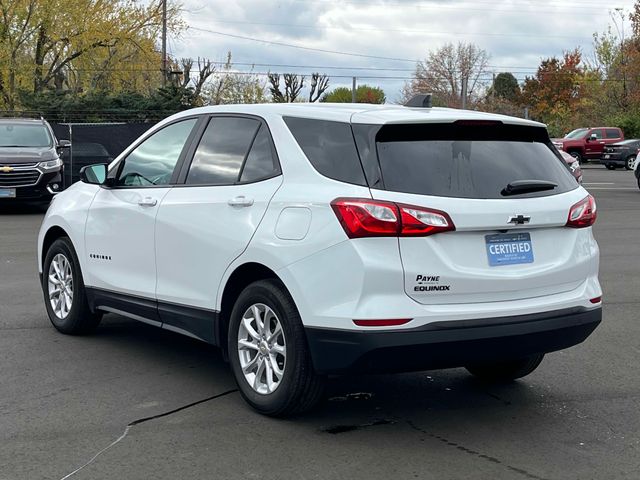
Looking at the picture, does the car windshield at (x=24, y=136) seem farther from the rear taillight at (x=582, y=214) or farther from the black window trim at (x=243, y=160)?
the rear taillight at (x=582, y=214)

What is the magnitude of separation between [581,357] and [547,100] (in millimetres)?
69281

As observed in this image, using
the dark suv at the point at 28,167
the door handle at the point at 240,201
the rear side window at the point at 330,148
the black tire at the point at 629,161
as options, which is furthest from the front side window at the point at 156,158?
the black tire at the point at 629,161

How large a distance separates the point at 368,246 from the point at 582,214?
1410 millimetres

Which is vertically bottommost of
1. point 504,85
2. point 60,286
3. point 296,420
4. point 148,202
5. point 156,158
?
point 296,420

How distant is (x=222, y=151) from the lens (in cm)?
573

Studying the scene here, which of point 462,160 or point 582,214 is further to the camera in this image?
point 582,214

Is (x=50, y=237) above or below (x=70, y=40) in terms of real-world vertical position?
below

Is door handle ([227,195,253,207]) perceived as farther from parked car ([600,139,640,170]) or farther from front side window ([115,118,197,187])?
parked car ([600,139,640,170])

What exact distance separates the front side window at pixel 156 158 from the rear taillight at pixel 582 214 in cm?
248

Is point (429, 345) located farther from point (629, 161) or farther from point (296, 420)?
point (629, 161)

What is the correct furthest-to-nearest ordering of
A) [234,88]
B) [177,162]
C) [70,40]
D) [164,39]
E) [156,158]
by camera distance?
[234,88], [164,39], [70,40], [156,158], [177,162]

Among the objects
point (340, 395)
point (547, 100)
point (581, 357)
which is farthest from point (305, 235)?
point (547, 100)

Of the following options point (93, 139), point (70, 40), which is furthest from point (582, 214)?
point (70, 40)

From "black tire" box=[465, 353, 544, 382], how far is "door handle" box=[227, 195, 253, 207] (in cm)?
175
